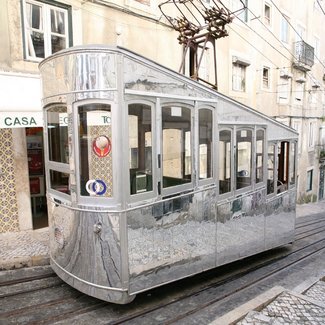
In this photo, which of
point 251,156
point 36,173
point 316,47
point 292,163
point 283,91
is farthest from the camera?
point 316,47

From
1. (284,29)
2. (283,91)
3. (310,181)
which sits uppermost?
(284,29)

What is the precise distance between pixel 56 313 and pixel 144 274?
1.29m

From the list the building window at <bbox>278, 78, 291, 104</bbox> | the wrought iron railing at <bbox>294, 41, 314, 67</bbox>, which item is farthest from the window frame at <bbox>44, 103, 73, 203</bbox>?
the wrought iron railing at <bbox>294, 41, 314, 67</bbox>

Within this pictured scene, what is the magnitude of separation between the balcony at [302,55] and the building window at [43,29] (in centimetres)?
1487

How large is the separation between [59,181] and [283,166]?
5.01m

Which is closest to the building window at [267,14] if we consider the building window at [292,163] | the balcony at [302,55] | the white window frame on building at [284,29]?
the white window frame on building at [284,29]

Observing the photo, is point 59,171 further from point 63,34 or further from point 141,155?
point 63,34

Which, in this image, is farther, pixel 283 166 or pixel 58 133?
pixel 283 166

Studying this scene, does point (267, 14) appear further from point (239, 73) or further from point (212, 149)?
point (212, 149)

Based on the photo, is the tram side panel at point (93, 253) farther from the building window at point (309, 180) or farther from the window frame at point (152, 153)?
the building window at point (309, 180)

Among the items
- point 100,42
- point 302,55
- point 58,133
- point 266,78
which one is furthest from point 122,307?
point 302,55

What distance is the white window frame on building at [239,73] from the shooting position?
43.7 ft

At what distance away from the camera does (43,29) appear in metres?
7.30

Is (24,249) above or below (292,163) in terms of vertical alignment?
below
